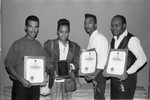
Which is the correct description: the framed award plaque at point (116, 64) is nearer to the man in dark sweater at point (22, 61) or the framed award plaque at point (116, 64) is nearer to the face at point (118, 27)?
the face at point (118, 27)

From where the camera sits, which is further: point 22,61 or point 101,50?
point 101,50

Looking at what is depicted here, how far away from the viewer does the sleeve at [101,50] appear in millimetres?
3398

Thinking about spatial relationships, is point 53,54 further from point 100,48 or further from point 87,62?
point 100,48

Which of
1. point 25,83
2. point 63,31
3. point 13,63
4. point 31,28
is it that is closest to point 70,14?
point 63,31

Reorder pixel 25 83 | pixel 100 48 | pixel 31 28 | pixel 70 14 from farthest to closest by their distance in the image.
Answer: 1. pixel 70 14
2. pixel 100 48
3. pixel 31 28
4. pixel 25 83

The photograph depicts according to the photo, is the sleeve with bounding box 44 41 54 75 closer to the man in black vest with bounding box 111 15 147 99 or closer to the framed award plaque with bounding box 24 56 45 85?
the framed award plaque with bounding box 24 56 45 85

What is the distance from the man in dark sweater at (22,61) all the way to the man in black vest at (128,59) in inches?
43.4

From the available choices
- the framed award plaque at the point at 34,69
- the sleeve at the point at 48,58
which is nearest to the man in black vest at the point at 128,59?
the sleeve at the point at 48,58

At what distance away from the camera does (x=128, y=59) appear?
11.0 feet

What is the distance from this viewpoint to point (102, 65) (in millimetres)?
3430

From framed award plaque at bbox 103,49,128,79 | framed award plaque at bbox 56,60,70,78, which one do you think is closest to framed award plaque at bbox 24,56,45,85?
framed award plaque at bbox 56,60,70,78

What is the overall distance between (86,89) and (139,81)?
111cm

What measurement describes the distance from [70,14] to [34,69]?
5.23ft

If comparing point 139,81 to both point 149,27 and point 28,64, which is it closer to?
point 149,27
